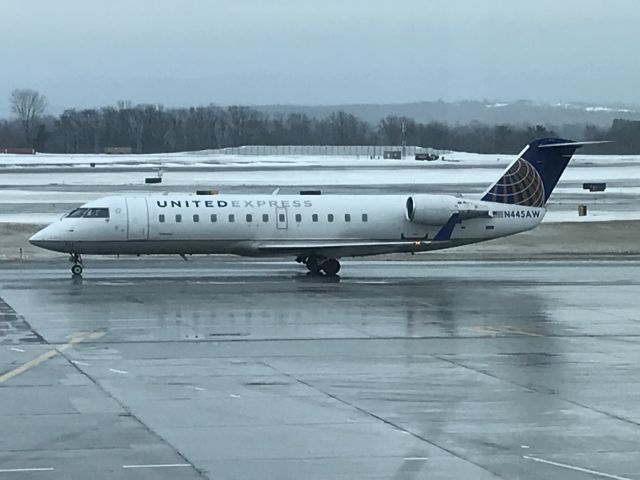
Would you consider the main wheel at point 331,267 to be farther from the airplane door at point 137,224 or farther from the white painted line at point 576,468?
the white painted line at point 576,468

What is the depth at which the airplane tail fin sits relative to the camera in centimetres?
4281

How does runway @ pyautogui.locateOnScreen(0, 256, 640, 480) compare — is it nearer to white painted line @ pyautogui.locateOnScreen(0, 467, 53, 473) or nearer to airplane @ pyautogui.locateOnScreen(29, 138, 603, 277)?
white painted line @ pyautogui.locateOnScreen(0, 467, 53, 473)

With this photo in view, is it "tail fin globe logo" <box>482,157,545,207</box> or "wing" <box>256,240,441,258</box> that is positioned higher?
"tail fin globe logo" <box>482,157,545,207</box>

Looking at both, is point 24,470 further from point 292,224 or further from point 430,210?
point 430,210

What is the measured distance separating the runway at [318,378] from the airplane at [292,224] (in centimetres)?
144

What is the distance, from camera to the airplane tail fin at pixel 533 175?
42.8m

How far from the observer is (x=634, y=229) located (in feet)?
193

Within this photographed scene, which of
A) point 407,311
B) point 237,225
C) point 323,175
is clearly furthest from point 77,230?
point 323,175

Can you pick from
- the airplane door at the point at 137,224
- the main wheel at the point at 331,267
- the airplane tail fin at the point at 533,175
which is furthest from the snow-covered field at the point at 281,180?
the main wheel at the point at 331,267

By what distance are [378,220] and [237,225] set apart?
4536mm

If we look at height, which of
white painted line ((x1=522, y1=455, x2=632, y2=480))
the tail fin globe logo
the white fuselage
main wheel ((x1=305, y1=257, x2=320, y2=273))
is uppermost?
the tail fin globe logo

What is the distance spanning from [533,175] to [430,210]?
444 cm

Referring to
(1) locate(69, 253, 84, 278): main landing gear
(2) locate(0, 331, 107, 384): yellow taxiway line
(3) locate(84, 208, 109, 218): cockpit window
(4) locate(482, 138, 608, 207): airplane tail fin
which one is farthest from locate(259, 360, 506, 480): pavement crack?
(4) locate(482, 138, 608, 207): airplane tail fin

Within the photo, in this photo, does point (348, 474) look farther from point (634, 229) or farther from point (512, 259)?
point (634, 229)
